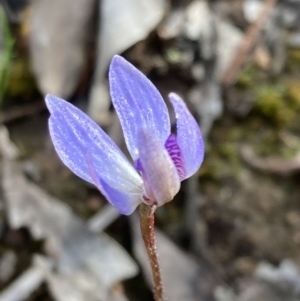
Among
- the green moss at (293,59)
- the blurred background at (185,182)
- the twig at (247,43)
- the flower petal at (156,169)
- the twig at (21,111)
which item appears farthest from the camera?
the green moss at (293,59)

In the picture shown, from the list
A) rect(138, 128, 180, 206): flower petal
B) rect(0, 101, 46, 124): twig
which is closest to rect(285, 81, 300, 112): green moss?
rect(0, 101, 46, 124): twig

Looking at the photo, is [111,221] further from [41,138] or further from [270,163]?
[270,163]

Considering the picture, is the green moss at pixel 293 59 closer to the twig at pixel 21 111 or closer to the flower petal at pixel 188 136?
the twig at pixel 21 111

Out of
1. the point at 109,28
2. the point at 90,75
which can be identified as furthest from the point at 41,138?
the point at 109,28

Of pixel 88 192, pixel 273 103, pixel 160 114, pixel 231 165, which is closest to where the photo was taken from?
pixel 160 114

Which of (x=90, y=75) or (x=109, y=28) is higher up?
(x=109, y=28)

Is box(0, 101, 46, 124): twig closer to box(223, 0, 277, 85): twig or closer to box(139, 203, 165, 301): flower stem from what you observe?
box(223, 0, 277, 85): twig

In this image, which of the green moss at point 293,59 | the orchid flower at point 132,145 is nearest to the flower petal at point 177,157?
the orchid flower at point 132,145
